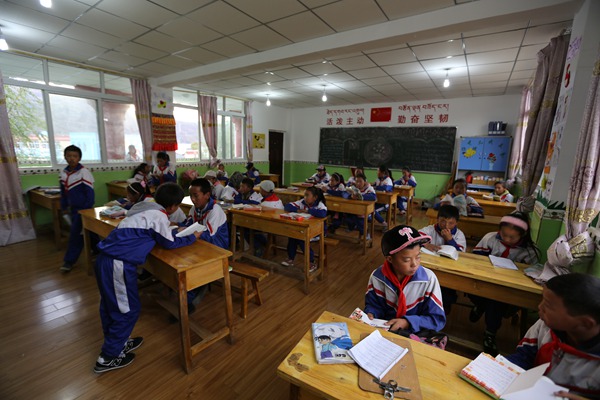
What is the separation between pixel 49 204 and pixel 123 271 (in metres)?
3.58

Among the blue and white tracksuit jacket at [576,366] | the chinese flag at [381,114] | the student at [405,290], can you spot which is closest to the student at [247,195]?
the student at [405,290]

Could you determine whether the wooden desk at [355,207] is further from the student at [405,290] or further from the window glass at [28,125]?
the window glass at [28,125]

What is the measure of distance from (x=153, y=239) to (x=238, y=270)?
0.84 m

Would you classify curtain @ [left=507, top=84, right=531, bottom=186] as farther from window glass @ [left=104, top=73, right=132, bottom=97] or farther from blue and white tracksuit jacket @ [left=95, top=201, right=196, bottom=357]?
window glass @ [left=104, top=73, right=132, bottom=97]

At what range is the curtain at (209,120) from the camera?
728cm

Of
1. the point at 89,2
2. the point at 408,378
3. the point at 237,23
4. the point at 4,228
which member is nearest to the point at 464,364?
the point at 408,378

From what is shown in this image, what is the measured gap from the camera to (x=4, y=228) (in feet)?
13.5

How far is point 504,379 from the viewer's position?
919 millimetres

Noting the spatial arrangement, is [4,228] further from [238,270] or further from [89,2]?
[238,270]

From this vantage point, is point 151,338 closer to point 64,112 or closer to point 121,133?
point 64,112

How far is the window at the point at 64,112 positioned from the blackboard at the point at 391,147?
5.88 m

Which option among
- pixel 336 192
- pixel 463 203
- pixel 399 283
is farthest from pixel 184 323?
pixel 463 203

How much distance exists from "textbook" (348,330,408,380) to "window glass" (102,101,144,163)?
6536mm

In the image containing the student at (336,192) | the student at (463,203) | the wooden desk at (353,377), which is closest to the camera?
the wooden desk at (353,377)
